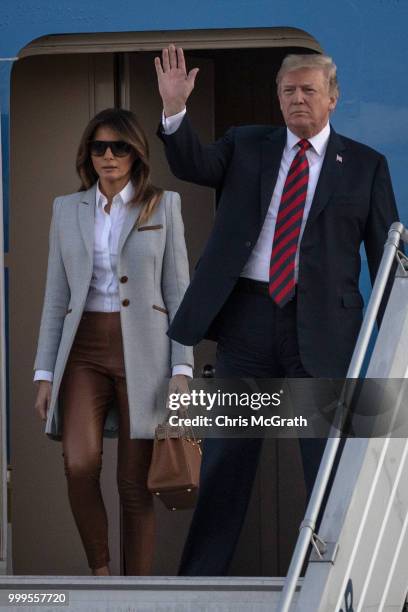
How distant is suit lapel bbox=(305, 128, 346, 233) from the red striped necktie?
0.14 ft

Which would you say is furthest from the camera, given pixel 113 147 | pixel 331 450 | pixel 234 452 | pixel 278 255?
pixel 113 147

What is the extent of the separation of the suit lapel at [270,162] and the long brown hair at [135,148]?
455 millimetres

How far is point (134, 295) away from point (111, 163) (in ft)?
1.50

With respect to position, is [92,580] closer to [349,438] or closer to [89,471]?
[89,471]

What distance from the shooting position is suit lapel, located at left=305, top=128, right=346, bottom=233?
520cm

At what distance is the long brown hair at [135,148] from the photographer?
5547 mm

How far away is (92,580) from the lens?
5266mm

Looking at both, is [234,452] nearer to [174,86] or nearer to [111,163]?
[111,163]

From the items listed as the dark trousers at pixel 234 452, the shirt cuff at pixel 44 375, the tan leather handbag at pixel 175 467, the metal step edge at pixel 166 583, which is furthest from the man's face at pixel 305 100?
the metal step edge at pixel 166 583

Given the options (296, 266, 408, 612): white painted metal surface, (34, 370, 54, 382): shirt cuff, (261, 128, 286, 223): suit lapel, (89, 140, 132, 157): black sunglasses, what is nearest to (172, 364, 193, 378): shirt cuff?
(34, 370, 54, 382): shirt cuff

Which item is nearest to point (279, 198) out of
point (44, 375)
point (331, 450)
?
point (44, 375)

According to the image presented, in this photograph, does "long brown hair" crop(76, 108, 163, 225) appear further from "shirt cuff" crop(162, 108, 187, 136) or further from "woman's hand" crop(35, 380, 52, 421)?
"woman's hand" crop(35, 380, 52, 421)

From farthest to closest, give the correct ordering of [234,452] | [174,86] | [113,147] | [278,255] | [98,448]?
[113,147] < [98,448] < [234,452] < [278,255] < [174,86]

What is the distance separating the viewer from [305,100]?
5230mm
